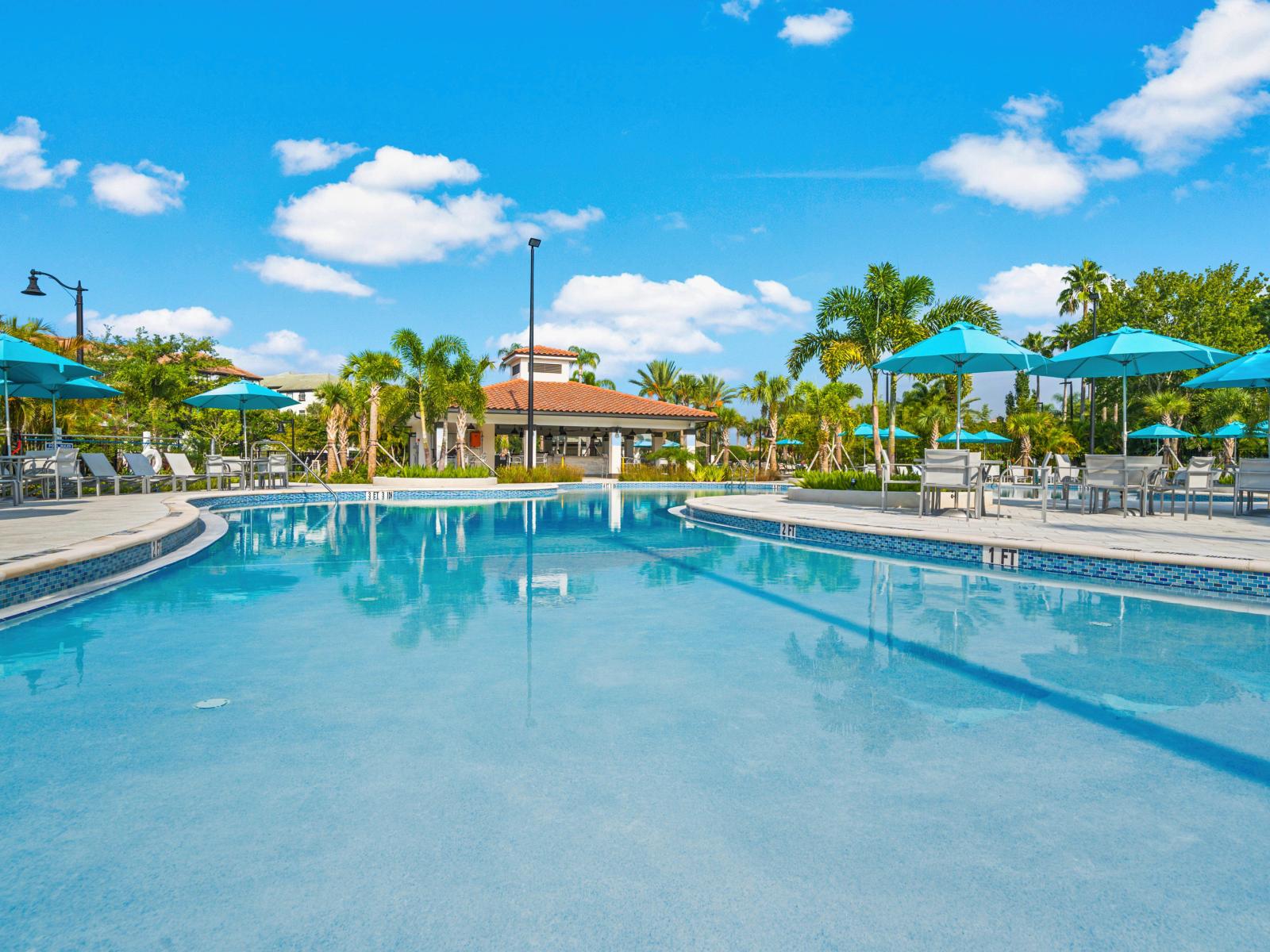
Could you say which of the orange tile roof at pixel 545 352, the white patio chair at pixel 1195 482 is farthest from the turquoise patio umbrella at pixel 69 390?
the orange tile roof at pixel 545 352

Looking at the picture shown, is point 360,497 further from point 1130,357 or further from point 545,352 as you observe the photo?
point 545,352

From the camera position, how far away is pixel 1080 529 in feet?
30.5

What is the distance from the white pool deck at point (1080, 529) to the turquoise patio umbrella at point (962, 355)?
1884 millimetres

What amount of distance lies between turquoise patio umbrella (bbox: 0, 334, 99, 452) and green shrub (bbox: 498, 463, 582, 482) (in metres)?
12.4

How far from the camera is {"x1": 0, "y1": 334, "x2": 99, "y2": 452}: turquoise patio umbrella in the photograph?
390 inches

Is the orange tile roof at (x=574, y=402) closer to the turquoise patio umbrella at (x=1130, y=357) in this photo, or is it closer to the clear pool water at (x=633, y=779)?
the turquoise patio umbrella at (x=1130, y=357)

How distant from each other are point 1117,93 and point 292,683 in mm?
24851

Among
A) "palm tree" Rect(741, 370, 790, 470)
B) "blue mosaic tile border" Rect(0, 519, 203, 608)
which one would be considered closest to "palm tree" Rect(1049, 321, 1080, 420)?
"palm tree" Rect(741, 370, 790, 470)

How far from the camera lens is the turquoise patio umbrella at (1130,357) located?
10.6m

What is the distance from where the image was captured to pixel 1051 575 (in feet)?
25.0

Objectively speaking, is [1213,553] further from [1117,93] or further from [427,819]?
[1117,93]

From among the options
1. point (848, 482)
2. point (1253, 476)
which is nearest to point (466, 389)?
point (848, 482)

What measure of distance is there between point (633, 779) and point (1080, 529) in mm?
8932

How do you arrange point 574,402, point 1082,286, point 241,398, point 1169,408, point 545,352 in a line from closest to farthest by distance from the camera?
point 241,398 < point 1169,408 < point 574,402 < point 545,352 < point 1082,286
